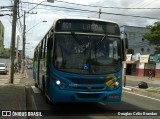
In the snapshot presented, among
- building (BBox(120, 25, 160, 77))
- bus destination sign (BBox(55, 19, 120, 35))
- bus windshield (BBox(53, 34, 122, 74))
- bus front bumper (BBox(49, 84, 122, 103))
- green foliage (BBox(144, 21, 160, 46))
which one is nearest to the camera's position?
bus front bumper (BBox(49, 84, 122, 103))

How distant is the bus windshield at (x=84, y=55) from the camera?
11953 mm

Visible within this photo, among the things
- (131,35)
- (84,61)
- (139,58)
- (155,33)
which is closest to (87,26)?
→ (84,61)

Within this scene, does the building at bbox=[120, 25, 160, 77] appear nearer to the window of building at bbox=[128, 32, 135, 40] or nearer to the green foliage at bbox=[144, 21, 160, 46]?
the window of building at bbox=[128, 32, 135, 40]

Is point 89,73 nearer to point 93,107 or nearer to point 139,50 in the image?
point 93,107

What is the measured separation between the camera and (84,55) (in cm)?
1205

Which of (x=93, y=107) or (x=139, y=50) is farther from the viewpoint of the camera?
(x=139, y=50)

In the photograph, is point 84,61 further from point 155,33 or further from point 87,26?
point 155,33

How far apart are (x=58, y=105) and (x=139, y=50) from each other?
73.9 m

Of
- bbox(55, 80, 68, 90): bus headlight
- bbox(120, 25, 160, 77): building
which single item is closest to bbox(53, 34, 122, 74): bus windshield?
bbox(55, 80, 68, 90): bus headlight

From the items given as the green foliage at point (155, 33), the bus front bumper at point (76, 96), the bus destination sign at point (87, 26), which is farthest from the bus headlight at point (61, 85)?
the green foliage at point (155, 33)

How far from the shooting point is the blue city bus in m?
11.9

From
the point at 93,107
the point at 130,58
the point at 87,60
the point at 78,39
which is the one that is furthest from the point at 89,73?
the point at 130,58

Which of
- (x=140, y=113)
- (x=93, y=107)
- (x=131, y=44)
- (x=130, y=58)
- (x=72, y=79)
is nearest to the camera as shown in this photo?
(x=72, y=79)

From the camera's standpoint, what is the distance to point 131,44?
8425 cm
